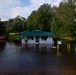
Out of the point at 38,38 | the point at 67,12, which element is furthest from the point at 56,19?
the point at 38,38

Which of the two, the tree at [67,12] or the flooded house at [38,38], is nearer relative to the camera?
the flooded house at [38,38]

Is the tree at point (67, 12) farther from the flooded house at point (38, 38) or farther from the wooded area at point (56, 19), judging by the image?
the flooded house at point (38, 38)

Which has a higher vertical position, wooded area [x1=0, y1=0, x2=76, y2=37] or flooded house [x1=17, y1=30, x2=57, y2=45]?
wooded area [x1=0, y1=0, x2=76, y2=37]

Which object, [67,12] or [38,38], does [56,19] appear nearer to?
[67,12]

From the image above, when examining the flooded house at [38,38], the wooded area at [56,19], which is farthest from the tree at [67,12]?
the flooded house at [38,38]

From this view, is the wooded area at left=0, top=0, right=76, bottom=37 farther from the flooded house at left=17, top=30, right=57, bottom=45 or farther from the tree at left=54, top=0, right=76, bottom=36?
the flooded house at left=17, top=30, right=57, bottom=45

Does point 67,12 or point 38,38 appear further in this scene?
point 67,12

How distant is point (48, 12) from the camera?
3538 inches

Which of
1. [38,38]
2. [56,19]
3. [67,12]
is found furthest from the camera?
[56,19]

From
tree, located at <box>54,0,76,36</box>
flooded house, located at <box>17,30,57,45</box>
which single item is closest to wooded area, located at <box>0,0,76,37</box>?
tree, located at <box>54,0,76,36</box>

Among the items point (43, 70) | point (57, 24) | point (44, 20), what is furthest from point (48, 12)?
point (43, 70)

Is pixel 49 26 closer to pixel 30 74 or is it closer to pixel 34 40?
pixel 34 40

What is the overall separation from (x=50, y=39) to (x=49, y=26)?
39923 mm

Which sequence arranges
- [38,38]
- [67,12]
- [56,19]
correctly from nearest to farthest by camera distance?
[38,38]
[67,12]
[56,19]
